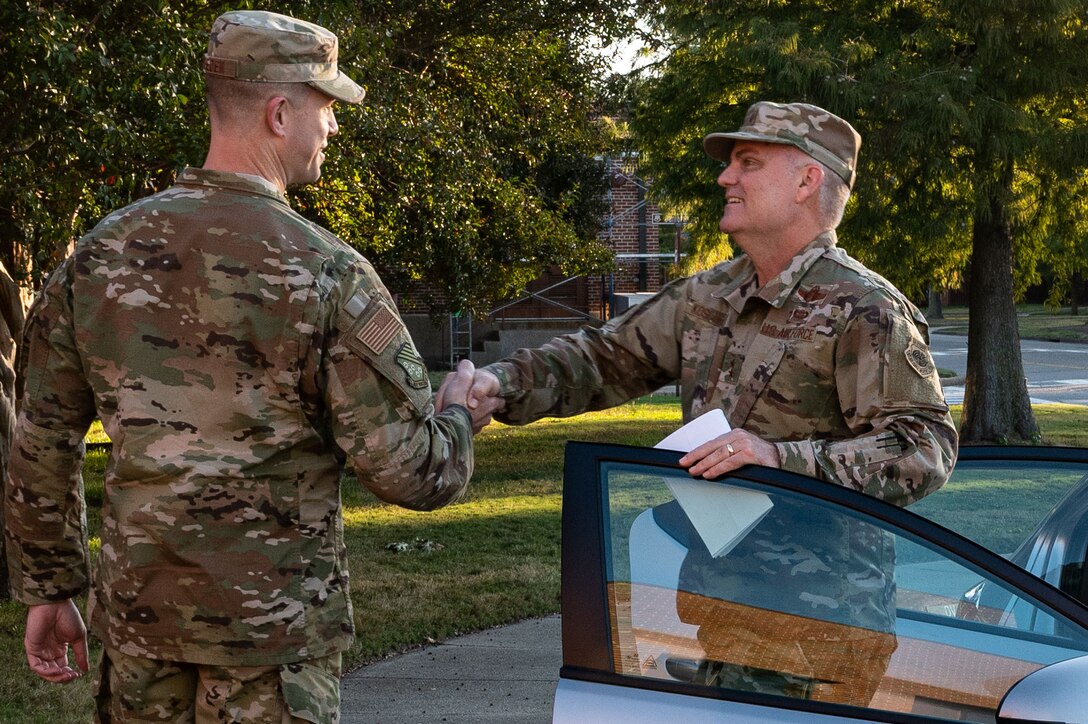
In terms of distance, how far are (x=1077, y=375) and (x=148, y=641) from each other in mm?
23720

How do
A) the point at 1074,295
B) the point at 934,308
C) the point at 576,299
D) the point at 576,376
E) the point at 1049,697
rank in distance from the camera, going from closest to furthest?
the point at 1049,697, the point at 576,376, the point at 576,299, the point at 1074,295, the point at 934,308

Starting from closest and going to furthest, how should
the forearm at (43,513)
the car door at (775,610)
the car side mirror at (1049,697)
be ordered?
the car side mirror at (1049,697), the car door at (775,610), the forearm at (43,513)

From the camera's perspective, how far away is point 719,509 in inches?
91.0

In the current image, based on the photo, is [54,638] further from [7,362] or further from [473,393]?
[7,362]

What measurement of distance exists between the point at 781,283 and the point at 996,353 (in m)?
12.0

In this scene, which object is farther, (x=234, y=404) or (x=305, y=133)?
(x=305, y=133)

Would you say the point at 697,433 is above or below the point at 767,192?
below

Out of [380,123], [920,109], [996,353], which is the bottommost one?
[996,353]

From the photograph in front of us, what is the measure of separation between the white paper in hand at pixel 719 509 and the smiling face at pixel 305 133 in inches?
39.3

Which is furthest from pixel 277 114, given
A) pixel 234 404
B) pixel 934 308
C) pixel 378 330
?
pixel 934 308

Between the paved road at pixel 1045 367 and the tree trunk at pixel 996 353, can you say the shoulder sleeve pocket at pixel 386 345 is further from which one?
the paved road at pixel 1045 367

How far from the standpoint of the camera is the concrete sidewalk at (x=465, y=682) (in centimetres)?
500

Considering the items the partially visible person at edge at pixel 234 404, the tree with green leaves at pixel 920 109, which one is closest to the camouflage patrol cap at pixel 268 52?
the partially visible person at edge at pixel 234 404

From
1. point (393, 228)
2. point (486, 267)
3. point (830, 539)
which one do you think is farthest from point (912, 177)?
point (830, 539)
